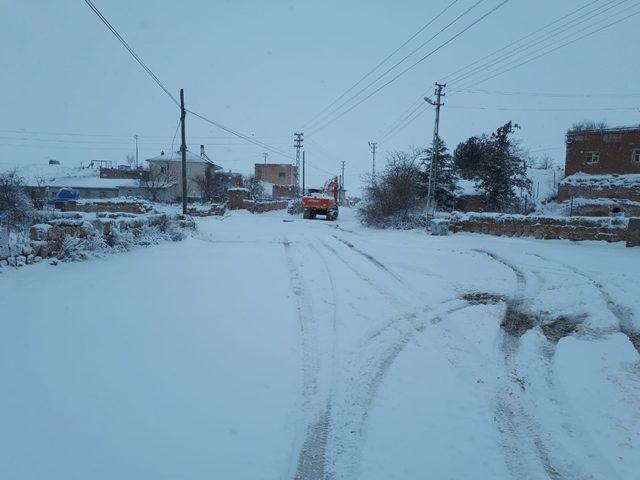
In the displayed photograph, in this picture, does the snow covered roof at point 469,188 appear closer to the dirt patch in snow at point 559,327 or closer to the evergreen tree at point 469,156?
the evergreen tree at point 469,156

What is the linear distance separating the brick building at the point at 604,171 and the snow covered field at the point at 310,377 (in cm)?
2571

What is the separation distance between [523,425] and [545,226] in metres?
14.8

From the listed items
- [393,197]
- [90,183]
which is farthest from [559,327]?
[90,183]

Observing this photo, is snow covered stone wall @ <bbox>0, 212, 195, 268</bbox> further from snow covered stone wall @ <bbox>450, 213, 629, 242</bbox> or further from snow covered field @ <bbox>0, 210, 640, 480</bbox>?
snow covered stone wall @ <bbox>450, 213, 629, 242</bbox>

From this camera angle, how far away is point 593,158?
108 ft

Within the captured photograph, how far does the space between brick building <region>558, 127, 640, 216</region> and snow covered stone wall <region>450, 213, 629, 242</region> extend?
1671cm

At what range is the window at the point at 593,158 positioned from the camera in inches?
1281

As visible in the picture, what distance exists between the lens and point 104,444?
338 centimetres

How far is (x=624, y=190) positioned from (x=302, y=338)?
3299cm

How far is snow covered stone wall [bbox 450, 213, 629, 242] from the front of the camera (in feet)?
50.5

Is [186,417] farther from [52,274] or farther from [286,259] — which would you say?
[286,259]

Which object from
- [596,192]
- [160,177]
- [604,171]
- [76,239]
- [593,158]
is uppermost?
[593,158]

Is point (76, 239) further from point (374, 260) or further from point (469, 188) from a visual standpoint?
point (469, 188)

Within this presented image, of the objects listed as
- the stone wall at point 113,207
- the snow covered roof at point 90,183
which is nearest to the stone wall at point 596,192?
the stone wall at point 113,207
